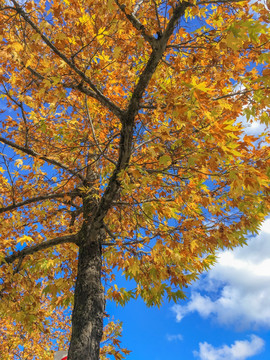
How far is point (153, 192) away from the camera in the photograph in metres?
6.61

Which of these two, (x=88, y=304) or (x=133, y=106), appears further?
(x=88, y=304)

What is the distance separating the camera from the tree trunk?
4.90 m

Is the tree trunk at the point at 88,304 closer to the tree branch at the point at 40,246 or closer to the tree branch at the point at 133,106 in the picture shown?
the tree branch at the point at 40,246

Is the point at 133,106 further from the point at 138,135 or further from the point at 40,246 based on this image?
the point at 40,246

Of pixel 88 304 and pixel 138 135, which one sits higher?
pixel 138 135

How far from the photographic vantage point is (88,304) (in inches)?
210

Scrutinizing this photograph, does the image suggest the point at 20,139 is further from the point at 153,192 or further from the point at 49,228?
the point at 153,192

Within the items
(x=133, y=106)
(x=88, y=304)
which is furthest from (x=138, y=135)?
(x=88, y=304)

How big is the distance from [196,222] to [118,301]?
357 cm

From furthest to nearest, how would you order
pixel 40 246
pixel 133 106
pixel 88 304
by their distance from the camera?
pixel 40 246 → pixel 88 304 → pixel 133 106

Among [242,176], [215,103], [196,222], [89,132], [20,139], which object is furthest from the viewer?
[20,139]

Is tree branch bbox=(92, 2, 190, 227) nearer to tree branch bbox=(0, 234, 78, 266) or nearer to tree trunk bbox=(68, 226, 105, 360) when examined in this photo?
tree trunk bbox=(68, 226, 105, 360)

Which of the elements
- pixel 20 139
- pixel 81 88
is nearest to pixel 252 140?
pixel 81 88

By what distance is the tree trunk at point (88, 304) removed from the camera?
4.90m
